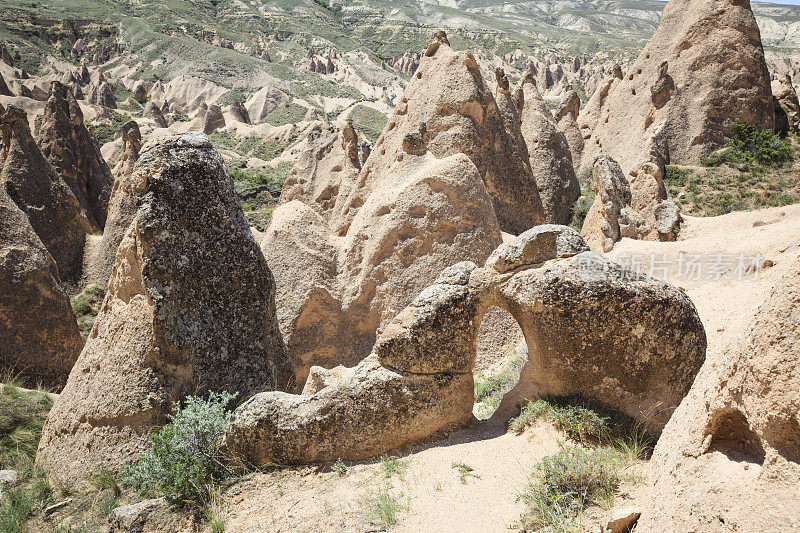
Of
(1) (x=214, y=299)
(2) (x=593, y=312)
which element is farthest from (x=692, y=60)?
(1) (x=214, y=299)

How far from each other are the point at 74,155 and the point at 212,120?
38829 millimetres

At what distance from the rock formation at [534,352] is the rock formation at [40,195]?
12.1 metres

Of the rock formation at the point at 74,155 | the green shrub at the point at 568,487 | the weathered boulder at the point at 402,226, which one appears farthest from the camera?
the rock formation at the point at 74,155

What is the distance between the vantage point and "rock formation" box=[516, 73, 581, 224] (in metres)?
15.6

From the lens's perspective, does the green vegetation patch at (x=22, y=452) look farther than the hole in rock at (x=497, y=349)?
No

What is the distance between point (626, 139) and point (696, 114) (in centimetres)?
231

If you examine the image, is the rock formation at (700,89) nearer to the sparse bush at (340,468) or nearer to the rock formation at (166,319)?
the rock formation at (166,319)

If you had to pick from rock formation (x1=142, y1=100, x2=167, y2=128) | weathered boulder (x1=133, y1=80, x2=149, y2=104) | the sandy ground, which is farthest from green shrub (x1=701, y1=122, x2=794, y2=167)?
weathered boulder (x1=133, y1=80, x2=149, y2=104)

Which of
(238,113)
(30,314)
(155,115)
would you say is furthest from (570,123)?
(155,115)

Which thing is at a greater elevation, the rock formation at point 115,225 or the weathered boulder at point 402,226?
the weathered boulder at point 402,226

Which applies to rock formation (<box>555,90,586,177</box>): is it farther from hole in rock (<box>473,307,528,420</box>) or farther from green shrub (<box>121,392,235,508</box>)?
green shrub (<box>121,392,235,508</box>)

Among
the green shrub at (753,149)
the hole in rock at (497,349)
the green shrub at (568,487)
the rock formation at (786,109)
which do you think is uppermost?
the rock formation at (786,109)

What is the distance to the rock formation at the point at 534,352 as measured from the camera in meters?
4.19

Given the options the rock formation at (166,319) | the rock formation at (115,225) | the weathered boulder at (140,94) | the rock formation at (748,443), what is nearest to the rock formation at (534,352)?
the rock formation at (166,319)
